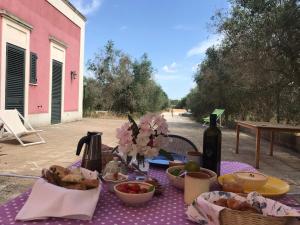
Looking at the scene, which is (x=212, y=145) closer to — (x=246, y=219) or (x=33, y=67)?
(x=246, y=219)

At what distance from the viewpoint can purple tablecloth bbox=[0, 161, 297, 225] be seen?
117 cm

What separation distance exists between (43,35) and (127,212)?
10.3 m

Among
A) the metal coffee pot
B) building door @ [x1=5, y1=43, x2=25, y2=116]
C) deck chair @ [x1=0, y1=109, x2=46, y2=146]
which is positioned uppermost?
building door @ [x1=5, y1=43, x2=25, y2=116]

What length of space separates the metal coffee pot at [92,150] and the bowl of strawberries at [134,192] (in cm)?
32

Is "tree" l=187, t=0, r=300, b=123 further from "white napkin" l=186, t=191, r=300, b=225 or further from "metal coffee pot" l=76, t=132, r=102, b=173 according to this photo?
"white napkin" l=186, t=191, r=300, b=225

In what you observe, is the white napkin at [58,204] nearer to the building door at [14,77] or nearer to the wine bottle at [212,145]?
the wine bottle at [212,145]

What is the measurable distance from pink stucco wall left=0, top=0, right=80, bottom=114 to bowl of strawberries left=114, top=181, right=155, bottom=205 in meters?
8.05

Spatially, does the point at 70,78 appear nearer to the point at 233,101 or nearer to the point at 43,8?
the point at 43,8

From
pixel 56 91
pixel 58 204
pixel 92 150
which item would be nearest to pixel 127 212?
pixel 58 204

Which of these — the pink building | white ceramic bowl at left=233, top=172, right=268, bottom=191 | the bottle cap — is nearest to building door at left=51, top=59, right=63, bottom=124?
the pink building

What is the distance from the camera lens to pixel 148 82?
2214cm

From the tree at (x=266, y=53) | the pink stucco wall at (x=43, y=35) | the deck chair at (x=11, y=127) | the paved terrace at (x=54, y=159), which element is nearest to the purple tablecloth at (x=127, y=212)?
the paved terrace at (x=54, y=159)

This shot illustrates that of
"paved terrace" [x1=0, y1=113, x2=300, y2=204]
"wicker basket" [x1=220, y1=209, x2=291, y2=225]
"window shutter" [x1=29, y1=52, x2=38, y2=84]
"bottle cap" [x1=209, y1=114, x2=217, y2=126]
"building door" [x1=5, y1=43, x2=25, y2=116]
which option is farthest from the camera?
"window shutter" [x1=29, y1=52, x2=38, y2=84]

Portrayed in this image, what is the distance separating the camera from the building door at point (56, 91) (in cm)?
1162
